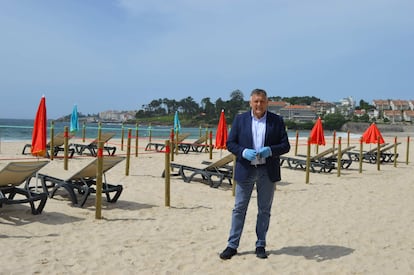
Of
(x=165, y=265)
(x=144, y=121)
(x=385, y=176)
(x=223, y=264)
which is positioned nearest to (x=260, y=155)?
(x=223, y=264)

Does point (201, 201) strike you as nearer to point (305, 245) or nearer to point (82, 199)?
point (82, 199)

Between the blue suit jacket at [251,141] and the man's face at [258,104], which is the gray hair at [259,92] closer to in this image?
the man's face at [258,104]

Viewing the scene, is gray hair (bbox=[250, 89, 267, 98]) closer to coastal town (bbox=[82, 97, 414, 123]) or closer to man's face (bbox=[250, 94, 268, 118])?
man's face (bbox=[250, 94, 268, 118])

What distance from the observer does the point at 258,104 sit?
149 inches

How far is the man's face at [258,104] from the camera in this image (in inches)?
149

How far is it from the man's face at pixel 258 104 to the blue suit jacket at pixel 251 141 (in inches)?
3.3

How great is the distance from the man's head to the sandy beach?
4.52ft

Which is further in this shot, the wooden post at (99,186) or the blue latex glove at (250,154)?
the wooden post at (99,186)

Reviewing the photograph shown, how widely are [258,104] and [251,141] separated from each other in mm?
344

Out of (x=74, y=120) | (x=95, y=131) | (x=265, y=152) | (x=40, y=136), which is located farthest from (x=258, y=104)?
(x=95, y=131)

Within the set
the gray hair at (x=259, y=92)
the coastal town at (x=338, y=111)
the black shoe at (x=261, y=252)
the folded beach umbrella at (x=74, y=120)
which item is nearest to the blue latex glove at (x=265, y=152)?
the gray hair at (x=259, y=92)

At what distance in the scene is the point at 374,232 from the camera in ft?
16.9

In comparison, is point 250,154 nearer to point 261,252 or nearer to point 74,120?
point 261,252

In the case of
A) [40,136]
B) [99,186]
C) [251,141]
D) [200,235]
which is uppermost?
[251,141]
